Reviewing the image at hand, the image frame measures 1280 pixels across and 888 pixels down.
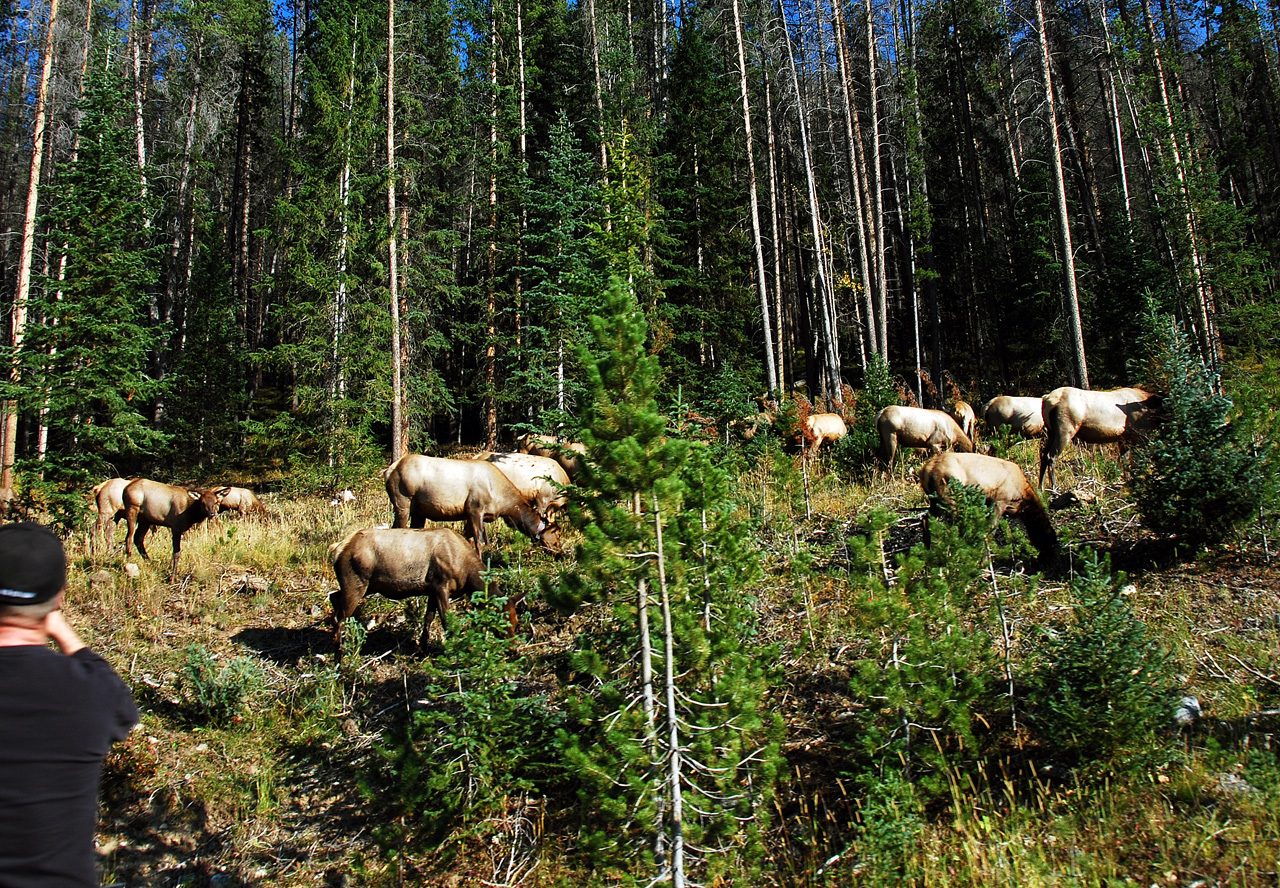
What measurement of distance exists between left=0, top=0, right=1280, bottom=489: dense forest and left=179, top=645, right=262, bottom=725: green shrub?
8053 mm

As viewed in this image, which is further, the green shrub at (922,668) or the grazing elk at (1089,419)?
the grazing elk at (1089,419)

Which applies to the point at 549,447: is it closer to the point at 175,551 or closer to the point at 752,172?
the point at 175,551

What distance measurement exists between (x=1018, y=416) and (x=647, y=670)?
12.5 metres

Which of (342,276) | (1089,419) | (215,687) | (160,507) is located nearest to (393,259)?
(342,276)

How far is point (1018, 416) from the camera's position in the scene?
1434cm

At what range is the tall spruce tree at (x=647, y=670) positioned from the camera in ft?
14.1

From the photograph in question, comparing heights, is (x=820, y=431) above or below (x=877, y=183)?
below

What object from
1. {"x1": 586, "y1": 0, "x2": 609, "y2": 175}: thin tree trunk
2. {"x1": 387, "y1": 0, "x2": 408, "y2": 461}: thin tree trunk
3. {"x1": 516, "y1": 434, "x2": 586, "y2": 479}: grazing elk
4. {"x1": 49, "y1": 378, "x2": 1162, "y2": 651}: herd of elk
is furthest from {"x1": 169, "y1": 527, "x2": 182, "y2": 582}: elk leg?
{"x1": 586, "y1": 0, "x2": 609, "y2": 175}: thin tree trunk

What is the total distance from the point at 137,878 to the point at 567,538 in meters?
6.82

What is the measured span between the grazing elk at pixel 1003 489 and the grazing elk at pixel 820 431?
6.09 m

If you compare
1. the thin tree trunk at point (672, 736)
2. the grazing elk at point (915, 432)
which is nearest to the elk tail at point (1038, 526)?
the grazing elk at point (915, 432)

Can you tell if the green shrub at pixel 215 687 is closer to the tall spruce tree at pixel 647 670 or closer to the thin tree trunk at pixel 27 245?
the tall spruce tree at pixel 647 670

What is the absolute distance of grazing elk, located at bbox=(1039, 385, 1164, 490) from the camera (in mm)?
11703

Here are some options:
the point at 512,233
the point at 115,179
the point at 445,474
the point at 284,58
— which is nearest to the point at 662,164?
the point at 512,233
